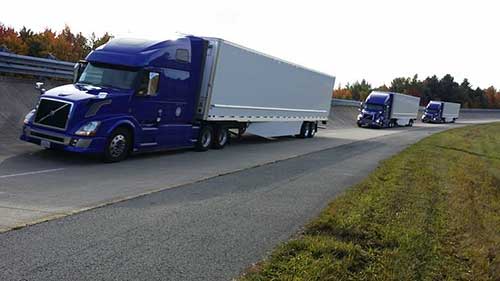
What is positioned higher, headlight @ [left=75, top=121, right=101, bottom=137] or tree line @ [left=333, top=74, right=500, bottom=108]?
tree line @ [left=333, top=74, right=500, bottom=108]

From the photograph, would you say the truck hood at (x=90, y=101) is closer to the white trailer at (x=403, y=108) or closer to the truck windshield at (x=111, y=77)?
the truck windshield at (x=111, y=77)

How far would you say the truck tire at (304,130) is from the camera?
27.0 metres

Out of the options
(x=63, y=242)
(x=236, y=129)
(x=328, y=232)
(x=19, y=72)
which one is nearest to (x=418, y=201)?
(x=328, y=232)

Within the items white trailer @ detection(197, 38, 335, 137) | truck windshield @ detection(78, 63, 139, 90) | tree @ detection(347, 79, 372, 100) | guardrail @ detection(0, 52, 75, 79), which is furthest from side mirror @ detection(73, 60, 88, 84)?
tree @ detection(347, 79, 372, 100)

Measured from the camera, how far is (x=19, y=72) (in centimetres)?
1661

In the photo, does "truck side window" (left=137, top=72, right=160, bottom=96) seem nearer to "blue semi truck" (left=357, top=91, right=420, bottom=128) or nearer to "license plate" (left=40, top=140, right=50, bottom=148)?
"license plate" (left=40, top=140, right=50, bottom=148)

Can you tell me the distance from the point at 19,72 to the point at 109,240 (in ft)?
43.0

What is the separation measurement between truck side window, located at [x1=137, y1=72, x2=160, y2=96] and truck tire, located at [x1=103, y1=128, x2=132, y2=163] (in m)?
1.23

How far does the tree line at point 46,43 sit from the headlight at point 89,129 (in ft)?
99.6

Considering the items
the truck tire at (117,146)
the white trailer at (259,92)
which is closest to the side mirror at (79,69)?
the truck tire at (117,146)

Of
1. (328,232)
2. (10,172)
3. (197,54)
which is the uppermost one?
(197,54)

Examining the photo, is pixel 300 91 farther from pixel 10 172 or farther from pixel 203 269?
pixel 203 269

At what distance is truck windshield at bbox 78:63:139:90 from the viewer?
13.2 metres

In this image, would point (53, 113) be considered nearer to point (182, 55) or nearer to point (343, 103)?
point (182, 55)
